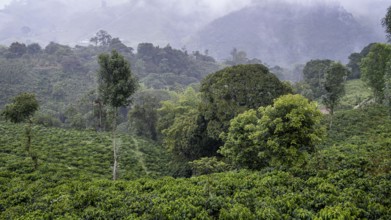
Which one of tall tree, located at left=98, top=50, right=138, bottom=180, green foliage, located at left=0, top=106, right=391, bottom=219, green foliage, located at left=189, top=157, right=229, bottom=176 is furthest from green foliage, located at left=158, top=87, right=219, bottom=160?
green foliage, located at left=0, top=106, right=391, bottom=219

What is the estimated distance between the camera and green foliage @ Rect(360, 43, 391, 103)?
35250 mm

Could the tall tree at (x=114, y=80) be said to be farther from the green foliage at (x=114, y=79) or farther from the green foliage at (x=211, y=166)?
the green foliage at (x=211, y=166)

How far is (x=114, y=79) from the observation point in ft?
71.1

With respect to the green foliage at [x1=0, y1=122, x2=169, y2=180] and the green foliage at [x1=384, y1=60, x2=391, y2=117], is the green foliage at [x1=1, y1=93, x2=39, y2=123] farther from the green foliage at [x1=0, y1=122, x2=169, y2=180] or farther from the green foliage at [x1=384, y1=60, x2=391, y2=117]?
the green foliage at [x1=384, y1=60, x2=391, y2=117]

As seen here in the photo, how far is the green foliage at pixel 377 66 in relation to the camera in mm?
35250

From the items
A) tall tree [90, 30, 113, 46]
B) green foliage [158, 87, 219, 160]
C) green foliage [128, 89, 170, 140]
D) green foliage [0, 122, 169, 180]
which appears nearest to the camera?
green foliage [0, 122, 169, 180]

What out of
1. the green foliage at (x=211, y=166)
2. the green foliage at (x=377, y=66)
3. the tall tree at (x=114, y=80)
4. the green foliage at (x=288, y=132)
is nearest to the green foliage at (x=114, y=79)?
the tall tree at (x=114, y=80)

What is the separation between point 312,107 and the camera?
16766mm

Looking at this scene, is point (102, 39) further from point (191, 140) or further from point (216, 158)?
point (216, 158)

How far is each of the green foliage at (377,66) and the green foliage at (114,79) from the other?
29.4 metres

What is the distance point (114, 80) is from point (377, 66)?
1212 inches

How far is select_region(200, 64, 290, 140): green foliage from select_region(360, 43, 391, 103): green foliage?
14728 mm

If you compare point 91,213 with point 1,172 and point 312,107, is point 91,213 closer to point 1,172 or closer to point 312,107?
point 1,172

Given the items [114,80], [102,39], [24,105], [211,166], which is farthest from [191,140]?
[102,39]
